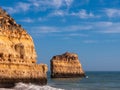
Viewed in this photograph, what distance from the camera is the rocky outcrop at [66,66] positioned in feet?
278

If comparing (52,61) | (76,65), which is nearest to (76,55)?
(76,65)

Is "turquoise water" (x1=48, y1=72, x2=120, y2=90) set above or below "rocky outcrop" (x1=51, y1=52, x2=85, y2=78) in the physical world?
below

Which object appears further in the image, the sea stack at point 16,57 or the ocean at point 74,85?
the sea stack at point 16,57

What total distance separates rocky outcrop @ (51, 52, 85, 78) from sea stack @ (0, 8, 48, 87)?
33.4 meters

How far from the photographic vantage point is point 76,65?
301ft

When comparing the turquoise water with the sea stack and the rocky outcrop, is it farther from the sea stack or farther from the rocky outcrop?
the rocky outcrop

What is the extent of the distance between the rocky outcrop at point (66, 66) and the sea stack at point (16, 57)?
109ft

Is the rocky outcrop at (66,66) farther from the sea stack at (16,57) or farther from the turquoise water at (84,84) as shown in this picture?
the sea stack at (16,57)

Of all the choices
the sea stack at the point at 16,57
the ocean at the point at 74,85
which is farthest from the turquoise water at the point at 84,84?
the sea stack at the point at 16,57

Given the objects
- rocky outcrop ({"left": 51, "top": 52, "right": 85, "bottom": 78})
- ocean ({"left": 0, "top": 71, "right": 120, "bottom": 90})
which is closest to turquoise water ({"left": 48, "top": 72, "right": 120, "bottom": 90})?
ocean ({"left": 0, "top": 71, "right": 120, "bottom": 90})

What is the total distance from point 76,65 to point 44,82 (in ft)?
137

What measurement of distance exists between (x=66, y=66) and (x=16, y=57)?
1698 inches

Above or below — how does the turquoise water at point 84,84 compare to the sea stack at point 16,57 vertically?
below

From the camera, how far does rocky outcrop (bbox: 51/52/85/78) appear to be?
8471 cm
